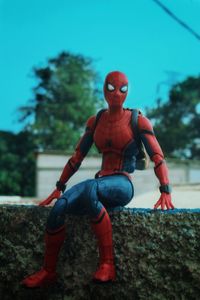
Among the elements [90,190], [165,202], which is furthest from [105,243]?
[165,202]

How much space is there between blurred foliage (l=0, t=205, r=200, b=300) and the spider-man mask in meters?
0.72

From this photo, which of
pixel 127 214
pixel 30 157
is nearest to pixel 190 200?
pixel 127 214

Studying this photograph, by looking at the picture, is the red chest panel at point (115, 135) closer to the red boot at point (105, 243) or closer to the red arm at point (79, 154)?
the red arm at point (79, 154)

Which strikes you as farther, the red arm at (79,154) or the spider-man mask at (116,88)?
the red arm at (79,154)

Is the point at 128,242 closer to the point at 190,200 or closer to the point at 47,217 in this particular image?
the point at 47,217

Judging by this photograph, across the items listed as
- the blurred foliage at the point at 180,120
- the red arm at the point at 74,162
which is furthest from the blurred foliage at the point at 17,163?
the red arm at the point at 74,162

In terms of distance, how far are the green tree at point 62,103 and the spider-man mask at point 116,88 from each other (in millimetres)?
13196

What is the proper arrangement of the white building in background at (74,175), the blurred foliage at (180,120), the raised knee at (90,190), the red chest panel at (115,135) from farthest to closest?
the blurred foliage at (180,120) < the white building in background at (74,175) < the red chest panel at (115,135) < the raised knee at (90,190)

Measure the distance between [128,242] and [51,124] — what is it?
14.0 m

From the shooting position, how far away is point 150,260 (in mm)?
3500

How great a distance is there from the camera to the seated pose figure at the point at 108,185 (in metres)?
3.45

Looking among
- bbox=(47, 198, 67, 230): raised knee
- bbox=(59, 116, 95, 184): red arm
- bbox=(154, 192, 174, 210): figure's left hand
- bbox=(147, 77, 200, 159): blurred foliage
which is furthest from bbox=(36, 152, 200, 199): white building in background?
bbox=(47, 198, 67, 230): raised knee

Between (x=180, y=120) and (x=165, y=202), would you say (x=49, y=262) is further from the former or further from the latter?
(x=180, y=120)

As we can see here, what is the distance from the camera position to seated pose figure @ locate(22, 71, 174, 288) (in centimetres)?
345
